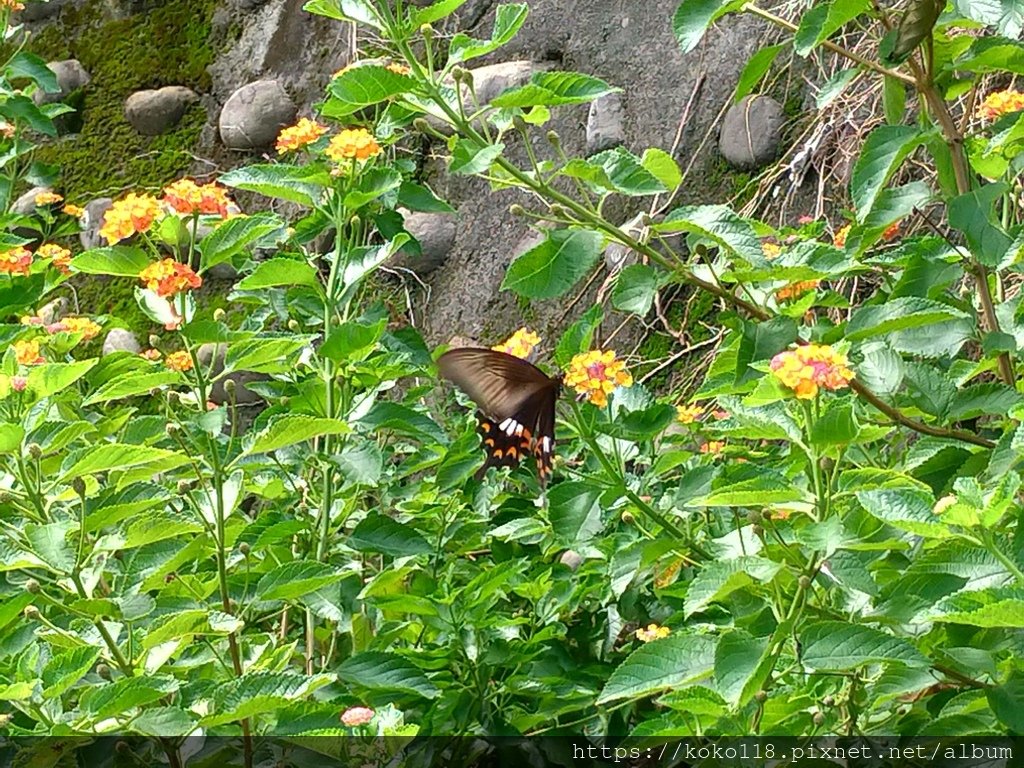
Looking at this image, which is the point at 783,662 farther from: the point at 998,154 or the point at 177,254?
the point at 177,254

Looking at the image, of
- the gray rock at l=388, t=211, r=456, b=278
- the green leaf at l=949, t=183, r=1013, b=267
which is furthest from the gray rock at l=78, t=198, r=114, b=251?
the green leaf at l=949, t=183, r=1013, b=267

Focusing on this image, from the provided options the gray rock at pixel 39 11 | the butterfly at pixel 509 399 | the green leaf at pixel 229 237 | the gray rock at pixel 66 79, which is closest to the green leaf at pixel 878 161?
the butterfly at pixel 509 399

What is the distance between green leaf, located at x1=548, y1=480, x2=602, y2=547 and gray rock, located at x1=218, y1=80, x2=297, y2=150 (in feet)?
6.80

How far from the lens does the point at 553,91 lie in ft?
4.08

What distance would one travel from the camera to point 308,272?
139 centimetres

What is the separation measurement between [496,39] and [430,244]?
1579 mm

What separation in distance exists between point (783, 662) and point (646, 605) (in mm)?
517

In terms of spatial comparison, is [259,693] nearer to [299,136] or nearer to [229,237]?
[229,237]

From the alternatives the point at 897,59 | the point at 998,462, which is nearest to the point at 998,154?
the point at 897,59

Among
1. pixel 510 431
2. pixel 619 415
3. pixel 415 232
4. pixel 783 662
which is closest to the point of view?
pixel 783 662

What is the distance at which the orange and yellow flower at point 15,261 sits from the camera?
185 cm

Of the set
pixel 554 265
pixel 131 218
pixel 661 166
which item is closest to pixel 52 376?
pixel 131 218

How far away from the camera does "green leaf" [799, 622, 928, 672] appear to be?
919mm

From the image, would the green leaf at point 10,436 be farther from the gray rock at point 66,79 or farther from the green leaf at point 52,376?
the gray rock at point 66,79
